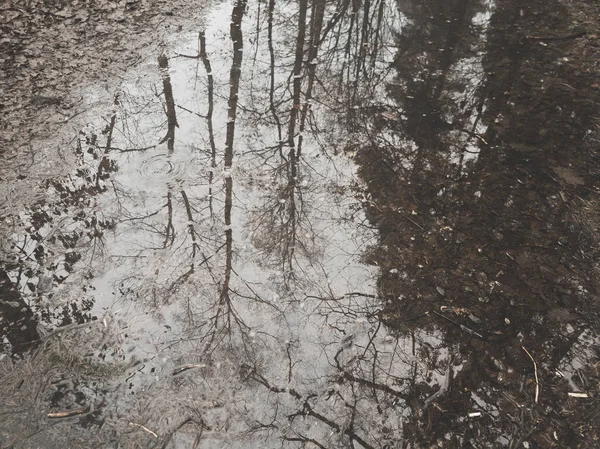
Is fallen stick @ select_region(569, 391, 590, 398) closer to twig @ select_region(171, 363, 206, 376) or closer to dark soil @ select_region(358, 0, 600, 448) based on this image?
dark soil @ select_region(358, 0, 600, 448)

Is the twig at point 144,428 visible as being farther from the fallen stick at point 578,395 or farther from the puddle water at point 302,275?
the fallen stick at point 578,395

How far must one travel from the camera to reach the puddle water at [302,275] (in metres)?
2.74

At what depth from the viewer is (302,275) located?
3578mm

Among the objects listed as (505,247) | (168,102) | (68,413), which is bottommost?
(68,413)

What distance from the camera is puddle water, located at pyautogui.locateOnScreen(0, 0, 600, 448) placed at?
108 inches

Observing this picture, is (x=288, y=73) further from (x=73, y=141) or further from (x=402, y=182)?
(x=73, y=141)

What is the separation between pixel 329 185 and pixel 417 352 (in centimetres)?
201

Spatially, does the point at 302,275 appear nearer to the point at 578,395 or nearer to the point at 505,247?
the point at 505,247

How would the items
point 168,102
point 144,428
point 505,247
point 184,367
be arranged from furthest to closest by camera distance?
point 168,102, point 505,247, point 184,367, point 144,428

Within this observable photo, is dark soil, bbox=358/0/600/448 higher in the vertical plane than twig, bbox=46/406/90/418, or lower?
higher

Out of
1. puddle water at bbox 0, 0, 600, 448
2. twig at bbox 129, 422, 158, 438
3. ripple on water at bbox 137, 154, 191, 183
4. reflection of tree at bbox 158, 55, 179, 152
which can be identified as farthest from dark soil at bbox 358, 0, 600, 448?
reflection of tree at bbox 158, 55, 179, 152

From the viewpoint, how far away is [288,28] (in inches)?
287

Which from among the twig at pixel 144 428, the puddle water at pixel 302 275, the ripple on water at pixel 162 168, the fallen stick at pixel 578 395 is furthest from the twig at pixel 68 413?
the fallen stick at pixel 578 395

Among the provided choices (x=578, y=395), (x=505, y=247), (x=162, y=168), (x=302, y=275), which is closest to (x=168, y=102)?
(x=162, y=168)
